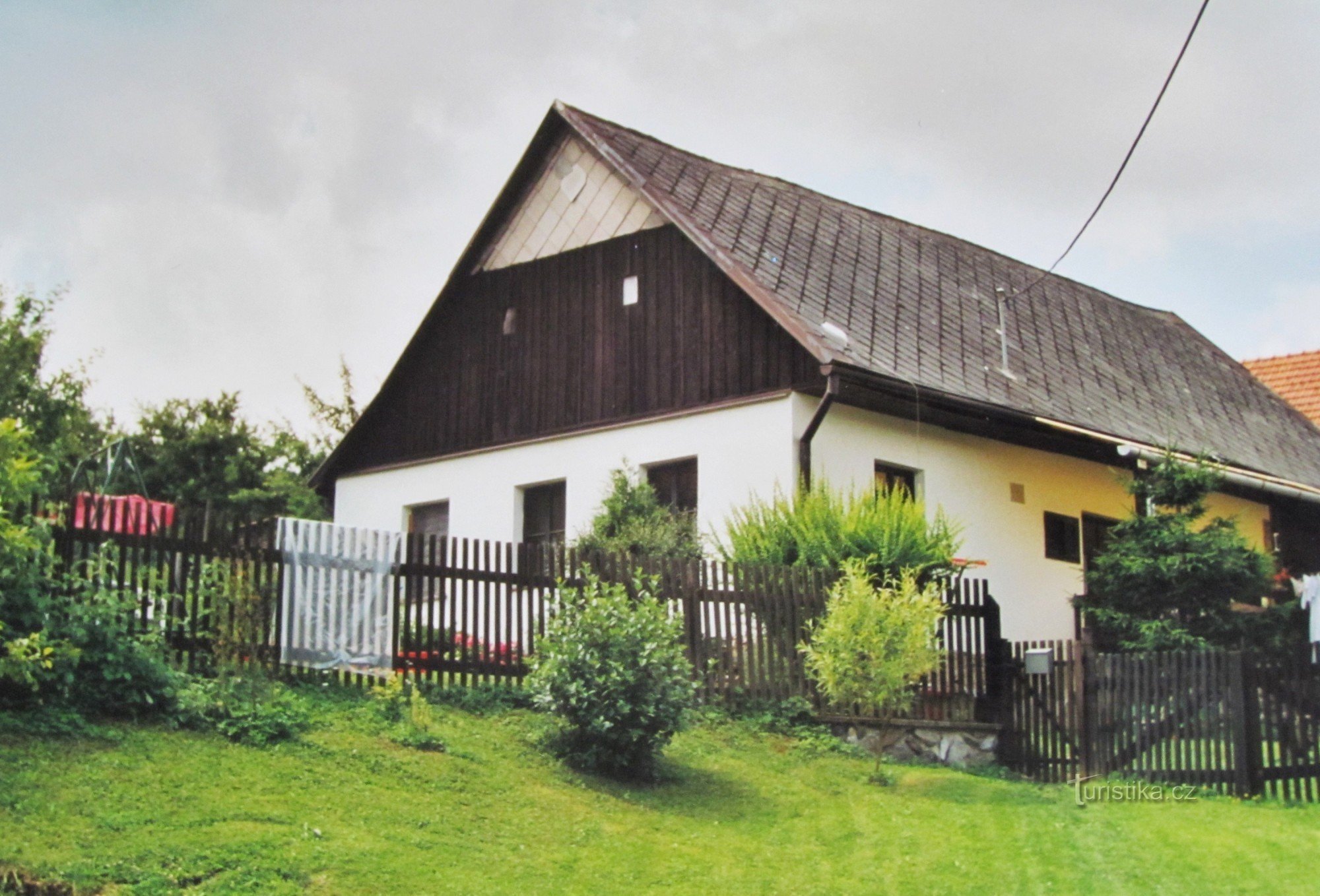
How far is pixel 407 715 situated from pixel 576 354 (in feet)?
31.6

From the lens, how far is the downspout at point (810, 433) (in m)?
17.3

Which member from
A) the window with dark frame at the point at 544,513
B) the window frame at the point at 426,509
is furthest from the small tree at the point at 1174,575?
the window frame at the point at 426,509

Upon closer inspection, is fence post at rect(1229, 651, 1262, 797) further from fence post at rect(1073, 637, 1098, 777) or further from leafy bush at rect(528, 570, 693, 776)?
leafy bush at rect(528, 570, 693, 776)

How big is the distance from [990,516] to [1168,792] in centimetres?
728

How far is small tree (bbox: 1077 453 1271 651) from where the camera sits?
Answer: 17391 mm

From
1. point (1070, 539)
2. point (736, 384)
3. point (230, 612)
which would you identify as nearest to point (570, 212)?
point (736, 384)

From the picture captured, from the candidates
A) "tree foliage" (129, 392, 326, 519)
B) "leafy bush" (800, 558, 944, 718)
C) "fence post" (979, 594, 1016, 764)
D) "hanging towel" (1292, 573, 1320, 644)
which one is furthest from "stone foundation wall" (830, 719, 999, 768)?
"tree foliage" (129, 392, 326, 519)

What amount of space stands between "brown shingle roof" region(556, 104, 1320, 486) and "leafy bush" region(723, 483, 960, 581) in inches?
84.0

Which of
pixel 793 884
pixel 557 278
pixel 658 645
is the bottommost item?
pixel 793 884

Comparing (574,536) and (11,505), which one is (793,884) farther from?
(574,536)

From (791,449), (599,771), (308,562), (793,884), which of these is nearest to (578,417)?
(791,449)

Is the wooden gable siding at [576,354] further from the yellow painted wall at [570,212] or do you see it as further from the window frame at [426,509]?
the window frame at [426,509]

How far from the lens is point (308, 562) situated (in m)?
12.9

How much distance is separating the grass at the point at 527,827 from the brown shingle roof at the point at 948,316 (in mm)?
6690
